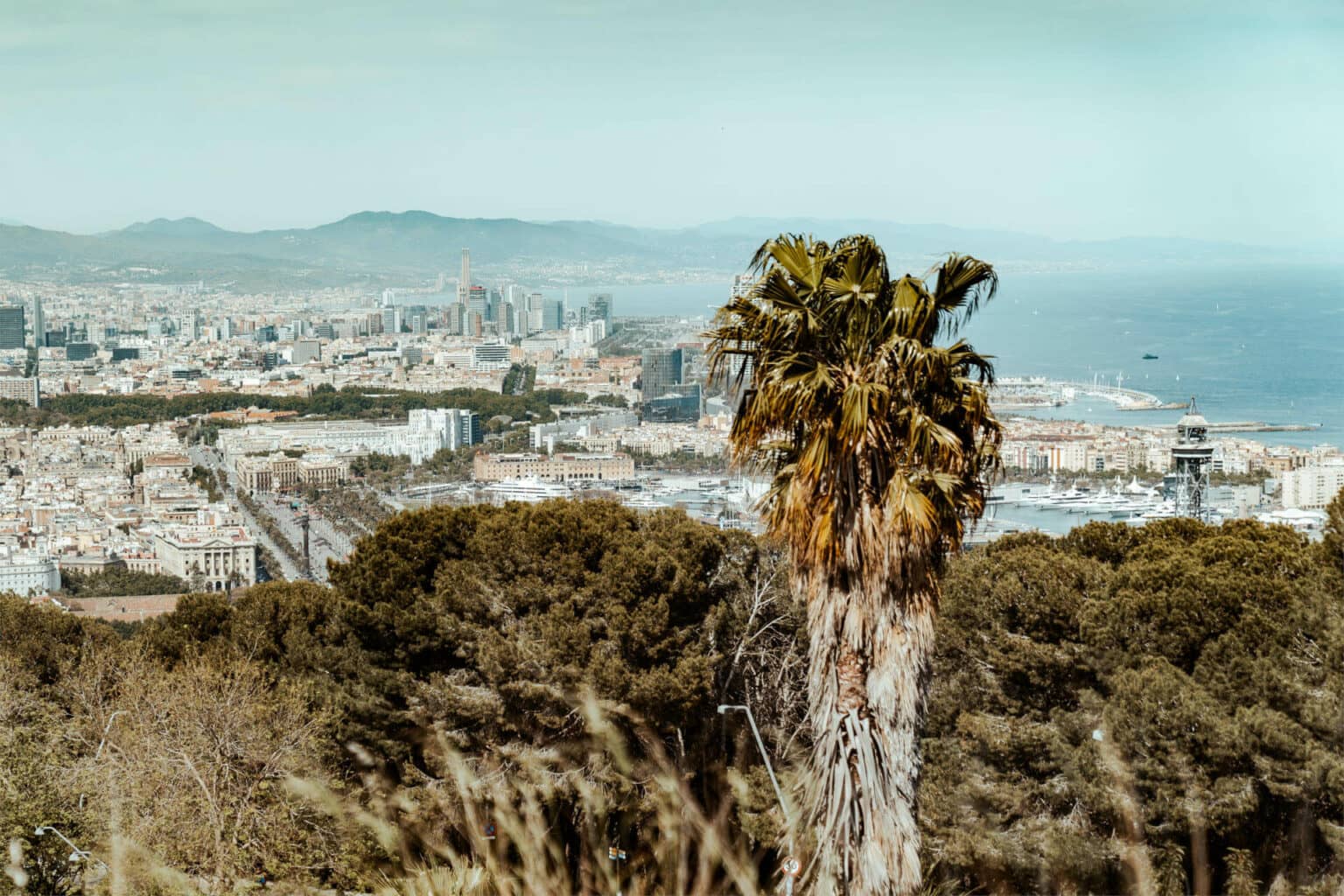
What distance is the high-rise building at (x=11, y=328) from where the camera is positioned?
64156 millimetres

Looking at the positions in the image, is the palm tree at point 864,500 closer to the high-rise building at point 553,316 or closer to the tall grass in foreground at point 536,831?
A: the tall grass in foreground at point 536,831

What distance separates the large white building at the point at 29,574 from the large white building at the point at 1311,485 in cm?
1941

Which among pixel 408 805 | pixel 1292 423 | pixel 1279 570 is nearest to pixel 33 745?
pixel 408 805

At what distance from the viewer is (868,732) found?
206 centimetres

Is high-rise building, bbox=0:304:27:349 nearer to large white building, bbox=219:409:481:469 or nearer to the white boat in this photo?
large white building, bbox=219:409:481:469

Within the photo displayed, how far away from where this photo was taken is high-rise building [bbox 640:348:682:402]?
2071 inches

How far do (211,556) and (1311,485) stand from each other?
18.2 metres

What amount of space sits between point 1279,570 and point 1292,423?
32400 mm

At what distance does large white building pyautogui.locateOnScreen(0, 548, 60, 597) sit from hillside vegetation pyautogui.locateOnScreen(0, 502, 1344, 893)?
1923 cm

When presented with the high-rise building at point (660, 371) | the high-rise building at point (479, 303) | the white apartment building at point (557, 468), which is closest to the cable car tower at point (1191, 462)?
the white apartment building at point (557, 468)

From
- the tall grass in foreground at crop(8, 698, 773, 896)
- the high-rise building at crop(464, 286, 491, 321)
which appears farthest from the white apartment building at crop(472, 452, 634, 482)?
the high-rise building at crop(464, 286, 491, 321)

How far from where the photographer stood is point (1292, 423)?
34656mm

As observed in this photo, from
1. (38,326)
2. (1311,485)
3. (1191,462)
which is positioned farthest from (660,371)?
(1191,462)

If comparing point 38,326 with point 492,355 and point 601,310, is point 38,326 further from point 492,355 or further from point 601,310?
point 601,310
